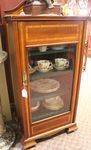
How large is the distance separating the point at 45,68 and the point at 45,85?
0.68 ft

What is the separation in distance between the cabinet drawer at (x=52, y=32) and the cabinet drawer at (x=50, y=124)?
27.9 inches

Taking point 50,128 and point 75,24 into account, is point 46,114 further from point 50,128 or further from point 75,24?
point 75,24

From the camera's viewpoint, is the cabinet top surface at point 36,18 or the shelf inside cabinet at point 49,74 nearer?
the cabinet top surface at point 36,18

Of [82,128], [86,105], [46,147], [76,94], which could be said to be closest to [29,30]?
[76,94]

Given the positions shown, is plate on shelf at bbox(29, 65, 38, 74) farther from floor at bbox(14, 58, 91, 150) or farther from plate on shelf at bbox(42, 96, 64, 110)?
floor at bbox(14, 58, 91, 150)

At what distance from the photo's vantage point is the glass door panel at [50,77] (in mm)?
1249

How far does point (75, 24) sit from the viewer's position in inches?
45.9

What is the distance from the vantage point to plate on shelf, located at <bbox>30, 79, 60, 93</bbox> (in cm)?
138

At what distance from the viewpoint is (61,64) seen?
1.36 m

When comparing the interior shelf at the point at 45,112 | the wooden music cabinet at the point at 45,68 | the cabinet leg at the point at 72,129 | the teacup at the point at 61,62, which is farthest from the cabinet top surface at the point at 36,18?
the cabinet leg at the point at 72,129

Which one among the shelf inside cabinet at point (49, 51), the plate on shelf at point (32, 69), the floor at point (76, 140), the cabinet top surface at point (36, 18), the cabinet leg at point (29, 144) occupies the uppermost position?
the cabinet top surface at point (36, 18)

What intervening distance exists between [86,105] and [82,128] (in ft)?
1.48

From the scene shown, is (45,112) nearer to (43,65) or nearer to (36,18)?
(43,65)

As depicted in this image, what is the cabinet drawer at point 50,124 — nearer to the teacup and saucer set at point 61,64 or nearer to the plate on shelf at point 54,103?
the plate on shelf at point 54,103
